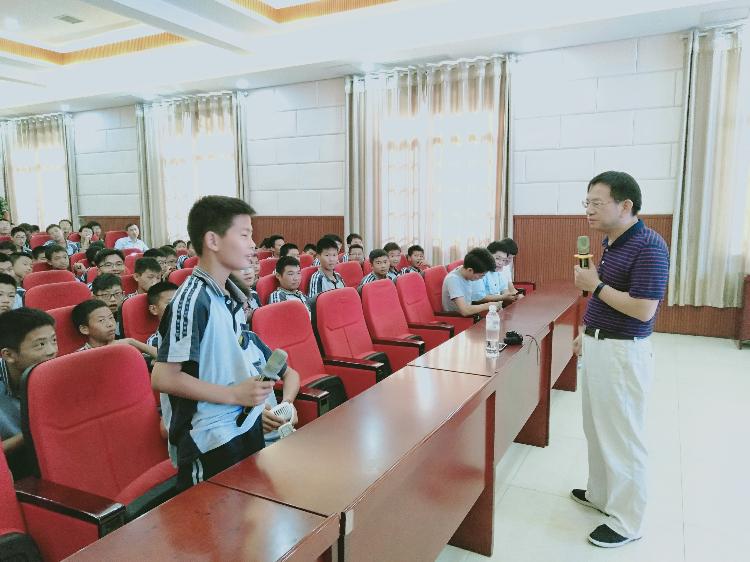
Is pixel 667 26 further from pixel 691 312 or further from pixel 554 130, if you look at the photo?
pixel 691 312

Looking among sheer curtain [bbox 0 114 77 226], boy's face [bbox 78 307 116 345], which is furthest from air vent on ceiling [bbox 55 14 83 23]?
boy's face [bbox 78 307 116 345]

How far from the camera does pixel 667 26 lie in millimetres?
5266

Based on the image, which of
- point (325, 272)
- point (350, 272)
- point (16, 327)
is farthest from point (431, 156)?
point (16, 327)

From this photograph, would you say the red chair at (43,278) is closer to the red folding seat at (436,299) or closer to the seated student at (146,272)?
the seated student at (146,272)

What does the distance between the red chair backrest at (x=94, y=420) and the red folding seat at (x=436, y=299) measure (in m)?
2.33

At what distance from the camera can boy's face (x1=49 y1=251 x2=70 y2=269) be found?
16.4 feet

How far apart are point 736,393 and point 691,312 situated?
1.99 meters

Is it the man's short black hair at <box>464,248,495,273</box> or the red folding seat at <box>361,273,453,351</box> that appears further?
the man's short black hair at <box>464,248,495,273</box>

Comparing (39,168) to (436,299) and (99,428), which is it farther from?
(99,428)

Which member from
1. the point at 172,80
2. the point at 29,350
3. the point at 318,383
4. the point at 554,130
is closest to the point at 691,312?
the point at 554,130

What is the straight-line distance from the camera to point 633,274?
6.53 feet

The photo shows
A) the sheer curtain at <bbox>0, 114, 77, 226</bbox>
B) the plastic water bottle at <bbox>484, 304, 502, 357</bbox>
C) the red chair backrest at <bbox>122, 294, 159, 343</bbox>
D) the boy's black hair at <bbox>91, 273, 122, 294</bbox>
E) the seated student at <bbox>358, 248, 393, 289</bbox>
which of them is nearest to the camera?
the plastic water bottle at <bbox>484, 304, 502, 357</bbox>

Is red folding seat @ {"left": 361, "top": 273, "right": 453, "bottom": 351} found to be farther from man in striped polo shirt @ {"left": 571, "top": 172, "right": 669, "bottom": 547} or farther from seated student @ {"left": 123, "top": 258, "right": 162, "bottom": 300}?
seated student @ {"left": 123, "top": 258, "right": 162, "bottom": 300}

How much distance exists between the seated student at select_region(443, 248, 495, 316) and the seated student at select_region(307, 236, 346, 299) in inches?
37.1
